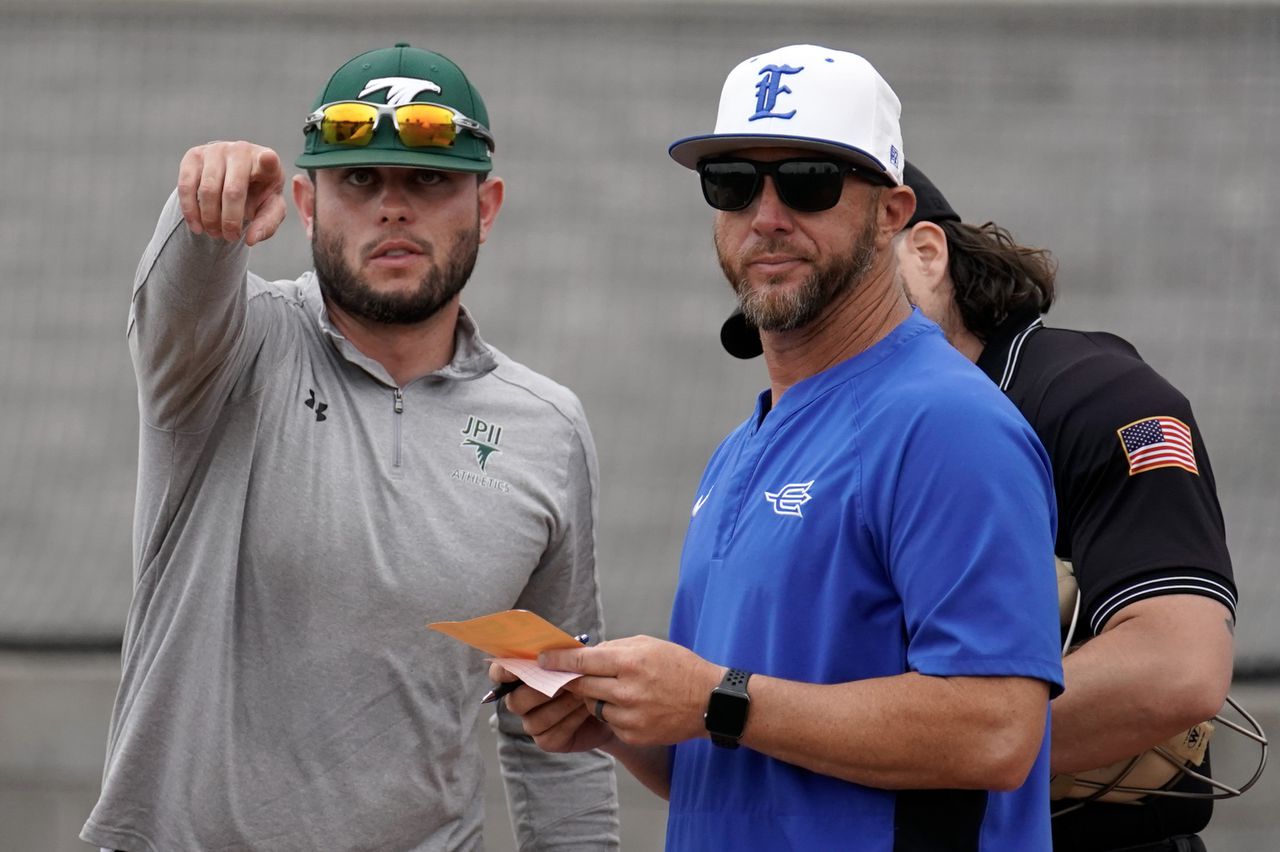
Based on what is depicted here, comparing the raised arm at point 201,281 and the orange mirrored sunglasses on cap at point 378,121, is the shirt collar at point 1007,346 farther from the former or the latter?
the raised arm at point 201,281

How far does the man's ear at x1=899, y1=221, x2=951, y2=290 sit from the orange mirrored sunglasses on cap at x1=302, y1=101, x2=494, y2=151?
945mm

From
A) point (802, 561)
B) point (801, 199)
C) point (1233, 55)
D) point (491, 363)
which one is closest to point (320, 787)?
point (491, 363)

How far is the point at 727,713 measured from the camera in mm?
1976

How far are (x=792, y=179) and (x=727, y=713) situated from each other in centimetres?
80

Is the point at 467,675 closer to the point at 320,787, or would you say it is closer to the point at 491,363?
the point at 320,787

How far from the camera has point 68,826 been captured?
4645mm

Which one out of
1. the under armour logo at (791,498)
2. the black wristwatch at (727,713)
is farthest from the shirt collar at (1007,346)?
the black wristwatch at (727,713)

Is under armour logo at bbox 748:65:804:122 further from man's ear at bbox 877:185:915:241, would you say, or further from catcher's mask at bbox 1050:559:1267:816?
catcher's mask at bbox 1050:559:1267:816

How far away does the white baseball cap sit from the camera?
7.27 ft

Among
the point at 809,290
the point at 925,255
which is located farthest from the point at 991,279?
the point at 809,290

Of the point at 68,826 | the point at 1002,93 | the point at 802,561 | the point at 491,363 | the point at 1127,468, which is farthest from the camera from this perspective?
the point at 1002,93

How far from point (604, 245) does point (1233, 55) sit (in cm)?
214

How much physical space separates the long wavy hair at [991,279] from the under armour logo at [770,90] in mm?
887

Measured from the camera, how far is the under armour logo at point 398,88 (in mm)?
2858
